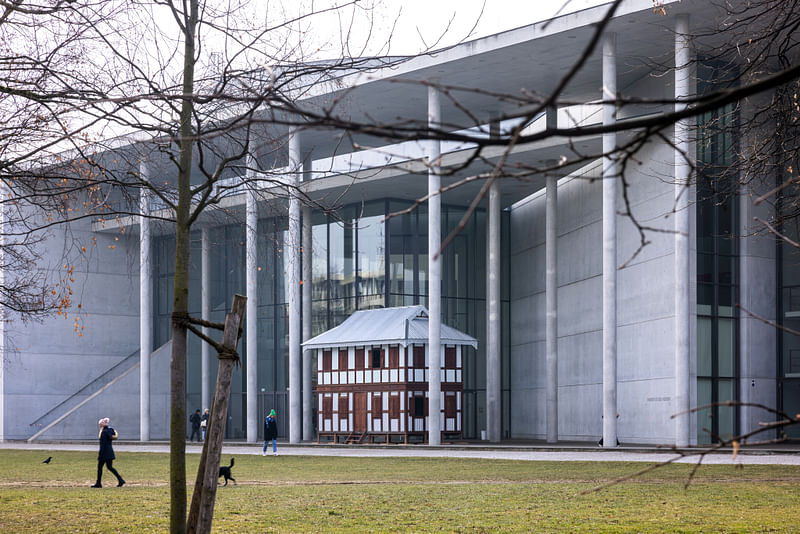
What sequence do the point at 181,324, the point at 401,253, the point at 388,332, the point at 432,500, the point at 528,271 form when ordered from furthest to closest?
the point at 528,271, the point at 401,253, the point at 388,332, the point at 432,500, the point at 181,324

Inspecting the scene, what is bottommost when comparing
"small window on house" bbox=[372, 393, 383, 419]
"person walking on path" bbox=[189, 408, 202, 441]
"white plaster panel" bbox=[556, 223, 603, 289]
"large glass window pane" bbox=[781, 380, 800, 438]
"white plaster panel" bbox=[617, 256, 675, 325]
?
"person walking on path" bbox=[189, 408, 202, 441]

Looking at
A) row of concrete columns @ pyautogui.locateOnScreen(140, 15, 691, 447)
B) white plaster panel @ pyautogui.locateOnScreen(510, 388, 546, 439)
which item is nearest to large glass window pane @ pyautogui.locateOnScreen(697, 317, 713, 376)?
row of concrete columns @ pyautogui.locateOnScreen(140, 15, 691, 447)

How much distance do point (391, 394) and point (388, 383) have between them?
43cm

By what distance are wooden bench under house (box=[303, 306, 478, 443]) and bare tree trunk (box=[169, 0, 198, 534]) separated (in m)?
27.0

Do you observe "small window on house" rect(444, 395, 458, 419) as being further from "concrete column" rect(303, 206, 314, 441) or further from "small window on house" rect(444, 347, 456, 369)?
"concrete column" rect(303, 206, 314, 441)

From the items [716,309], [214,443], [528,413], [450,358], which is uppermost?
[716,309]

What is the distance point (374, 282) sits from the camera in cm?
4362

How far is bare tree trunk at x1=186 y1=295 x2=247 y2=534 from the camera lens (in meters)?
8.16

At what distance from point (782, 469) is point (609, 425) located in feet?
35.0

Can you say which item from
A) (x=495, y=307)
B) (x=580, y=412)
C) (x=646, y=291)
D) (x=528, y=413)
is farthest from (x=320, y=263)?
(x=646, y=291)

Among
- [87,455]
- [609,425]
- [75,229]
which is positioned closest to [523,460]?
[609,425]

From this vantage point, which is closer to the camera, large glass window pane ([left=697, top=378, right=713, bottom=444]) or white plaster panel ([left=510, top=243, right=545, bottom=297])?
large glass window pane ([left=697, top=378, right=713, bottom=444])

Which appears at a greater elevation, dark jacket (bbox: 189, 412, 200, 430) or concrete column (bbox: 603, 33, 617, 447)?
concrete column (bbox: 603, 33, 617, 447)

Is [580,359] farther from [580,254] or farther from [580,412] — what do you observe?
[580,254]
